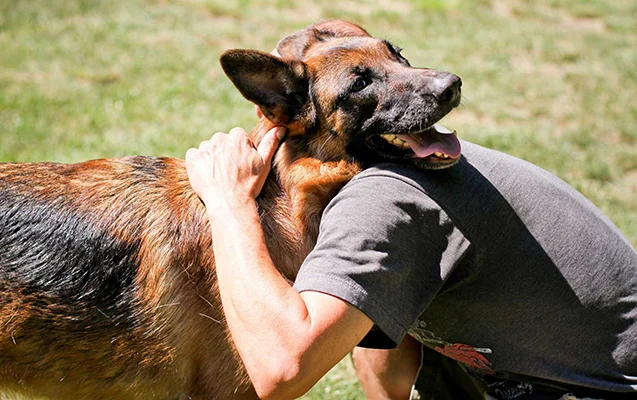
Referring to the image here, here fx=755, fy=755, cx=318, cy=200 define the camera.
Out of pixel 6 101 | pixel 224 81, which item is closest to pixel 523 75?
pixel 224 81

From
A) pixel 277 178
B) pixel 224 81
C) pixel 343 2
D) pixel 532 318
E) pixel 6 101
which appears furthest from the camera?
pixel 343 2

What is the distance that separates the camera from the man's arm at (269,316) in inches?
98.5

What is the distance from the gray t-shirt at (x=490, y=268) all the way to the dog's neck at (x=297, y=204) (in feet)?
0.86

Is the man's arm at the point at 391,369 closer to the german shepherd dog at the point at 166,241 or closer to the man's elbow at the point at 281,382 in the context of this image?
the german shepherd dog at the point at 166,241

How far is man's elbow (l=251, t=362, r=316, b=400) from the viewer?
254 centimetres

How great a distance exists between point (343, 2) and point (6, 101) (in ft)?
19.8

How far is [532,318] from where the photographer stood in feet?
9.65

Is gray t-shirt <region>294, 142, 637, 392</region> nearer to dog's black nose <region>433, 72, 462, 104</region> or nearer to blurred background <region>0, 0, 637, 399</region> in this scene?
dog's black nose <region>433, 72, 462, 104</region>

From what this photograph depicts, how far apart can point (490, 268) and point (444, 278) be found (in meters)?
0.28

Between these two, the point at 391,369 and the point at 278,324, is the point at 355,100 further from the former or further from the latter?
the point at 391,369

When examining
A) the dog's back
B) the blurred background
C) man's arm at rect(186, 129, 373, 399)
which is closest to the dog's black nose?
man's arm at rect(186, 129, 373, 399)

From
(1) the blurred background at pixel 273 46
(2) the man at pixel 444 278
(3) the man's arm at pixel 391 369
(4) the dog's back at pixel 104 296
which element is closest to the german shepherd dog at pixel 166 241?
(4) the dog's back at pixel 104 296

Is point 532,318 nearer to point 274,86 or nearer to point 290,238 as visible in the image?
point 290,238

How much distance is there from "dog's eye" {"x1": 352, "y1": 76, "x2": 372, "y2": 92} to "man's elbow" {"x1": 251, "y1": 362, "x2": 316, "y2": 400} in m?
1.20
